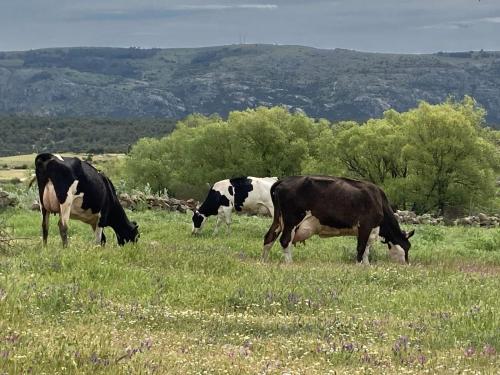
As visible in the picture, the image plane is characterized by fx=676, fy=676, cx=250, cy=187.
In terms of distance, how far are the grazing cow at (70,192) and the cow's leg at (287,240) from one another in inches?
187

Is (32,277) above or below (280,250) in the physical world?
above

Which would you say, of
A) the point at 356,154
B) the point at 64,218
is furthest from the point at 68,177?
the point at 356,154

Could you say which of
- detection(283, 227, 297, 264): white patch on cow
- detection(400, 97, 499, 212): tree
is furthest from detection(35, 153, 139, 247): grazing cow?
detection(400, 97, 499, 212): tree

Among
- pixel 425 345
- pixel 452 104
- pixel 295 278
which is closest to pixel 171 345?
pixel 425 345

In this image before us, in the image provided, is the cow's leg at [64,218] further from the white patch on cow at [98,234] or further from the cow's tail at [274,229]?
the cow's tail at [274,229]

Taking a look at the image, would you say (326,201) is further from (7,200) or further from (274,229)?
(7,200)

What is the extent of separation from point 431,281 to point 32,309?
7.80 m

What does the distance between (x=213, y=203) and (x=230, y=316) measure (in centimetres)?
1693

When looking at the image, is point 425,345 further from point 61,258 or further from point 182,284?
point 61,258

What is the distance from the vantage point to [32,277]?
10.2m

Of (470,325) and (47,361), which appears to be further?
(470,325)

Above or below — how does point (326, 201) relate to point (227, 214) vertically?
above

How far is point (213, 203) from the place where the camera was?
26.1 metres

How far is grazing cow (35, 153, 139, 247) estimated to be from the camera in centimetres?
1638
